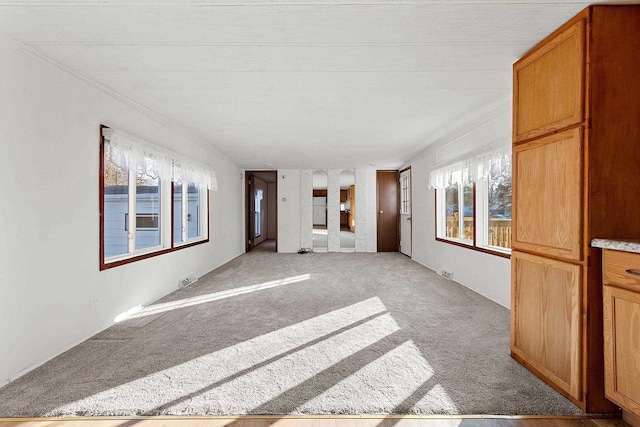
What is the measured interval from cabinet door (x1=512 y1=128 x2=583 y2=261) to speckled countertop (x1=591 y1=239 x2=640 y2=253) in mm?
83

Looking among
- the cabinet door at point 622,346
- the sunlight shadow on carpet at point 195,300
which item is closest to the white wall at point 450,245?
the cabinet door at point 622,346

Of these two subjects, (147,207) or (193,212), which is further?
(193,212)

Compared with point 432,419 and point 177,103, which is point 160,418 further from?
point 177,103

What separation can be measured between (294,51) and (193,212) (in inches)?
155

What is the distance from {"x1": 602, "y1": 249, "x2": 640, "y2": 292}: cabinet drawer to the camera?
1451 millimetres

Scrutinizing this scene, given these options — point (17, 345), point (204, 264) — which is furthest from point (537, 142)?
point (204, 264)

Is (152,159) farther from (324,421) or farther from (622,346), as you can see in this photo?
(622,346)

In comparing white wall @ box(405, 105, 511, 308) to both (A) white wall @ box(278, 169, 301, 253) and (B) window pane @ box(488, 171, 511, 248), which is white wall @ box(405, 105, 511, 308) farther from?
(A) white wall @ box(278, 169, 301, 253)

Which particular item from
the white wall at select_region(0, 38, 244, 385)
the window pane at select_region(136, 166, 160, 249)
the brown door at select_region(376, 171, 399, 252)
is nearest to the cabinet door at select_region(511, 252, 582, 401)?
the white wall at select_region(0, 38, 244, 385)

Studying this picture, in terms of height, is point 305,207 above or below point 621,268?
above

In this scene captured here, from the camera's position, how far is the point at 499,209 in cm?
379

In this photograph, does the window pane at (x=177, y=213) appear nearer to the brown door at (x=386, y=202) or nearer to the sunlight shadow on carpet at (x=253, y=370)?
the sunlight shadow on carpet at (x=253, y=370)

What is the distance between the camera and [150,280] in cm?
366

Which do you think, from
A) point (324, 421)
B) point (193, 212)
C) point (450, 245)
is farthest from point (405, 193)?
point (324, 421)
